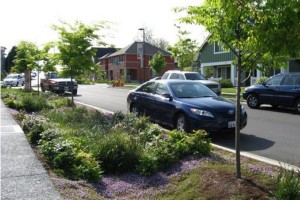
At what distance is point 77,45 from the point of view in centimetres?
1323

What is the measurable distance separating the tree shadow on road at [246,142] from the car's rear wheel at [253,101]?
7629 mm

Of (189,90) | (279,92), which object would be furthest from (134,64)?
(189,90)

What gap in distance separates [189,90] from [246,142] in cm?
234

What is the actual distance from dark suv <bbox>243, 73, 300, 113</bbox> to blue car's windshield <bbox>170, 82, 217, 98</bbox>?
20.2 ft

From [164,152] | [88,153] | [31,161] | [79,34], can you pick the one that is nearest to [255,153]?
[164,152]

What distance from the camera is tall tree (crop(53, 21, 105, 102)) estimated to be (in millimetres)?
13078

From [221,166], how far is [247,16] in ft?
7.89

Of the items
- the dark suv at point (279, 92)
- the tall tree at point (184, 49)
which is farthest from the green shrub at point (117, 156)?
the tall tree at point (184, 49)

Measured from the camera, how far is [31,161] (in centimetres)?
598

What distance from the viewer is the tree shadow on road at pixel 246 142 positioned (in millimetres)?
8539

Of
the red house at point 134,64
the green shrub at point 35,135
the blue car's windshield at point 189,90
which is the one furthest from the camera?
the red house at point 134,64

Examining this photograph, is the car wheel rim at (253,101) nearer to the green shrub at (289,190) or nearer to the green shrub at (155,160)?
the green shrub at (155,160)

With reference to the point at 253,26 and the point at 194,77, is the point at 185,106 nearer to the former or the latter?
the point at 253,26

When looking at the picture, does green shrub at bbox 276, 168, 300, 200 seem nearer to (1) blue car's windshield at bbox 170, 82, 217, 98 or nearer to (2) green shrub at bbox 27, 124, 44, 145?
(2) green shrub at bbox 27, 124, 44, 145
